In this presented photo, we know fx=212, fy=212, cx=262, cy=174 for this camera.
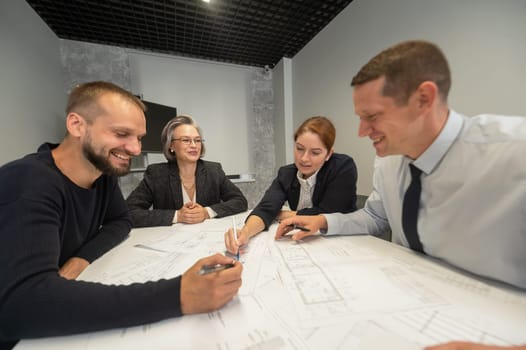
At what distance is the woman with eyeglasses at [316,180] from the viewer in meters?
1.25

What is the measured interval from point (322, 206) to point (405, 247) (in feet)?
1.64

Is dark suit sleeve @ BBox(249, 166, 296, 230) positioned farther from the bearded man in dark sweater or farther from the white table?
the bearded man in dark sweater

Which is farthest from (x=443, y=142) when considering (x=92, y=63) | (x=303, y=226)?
(x=92, y=63)

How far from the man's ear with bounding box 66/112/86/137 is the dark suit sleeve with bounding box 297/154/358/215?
1041 mm

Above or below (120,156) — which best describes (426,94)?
above

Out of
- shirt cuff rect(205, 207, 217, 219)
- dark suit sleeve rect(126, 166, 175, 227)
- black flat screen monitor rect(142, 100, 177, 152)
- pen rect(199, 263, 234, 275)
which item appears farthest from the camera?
black flat screen monitor rect(142, 100, 177, 152)

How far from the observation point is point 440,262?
0.66 m

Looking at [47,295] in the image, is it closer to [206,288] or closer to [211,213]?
[206,288]

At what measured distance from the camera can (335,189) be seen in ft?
4.14

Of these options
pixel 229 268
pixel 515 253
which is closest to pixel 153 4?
pixel 229 268

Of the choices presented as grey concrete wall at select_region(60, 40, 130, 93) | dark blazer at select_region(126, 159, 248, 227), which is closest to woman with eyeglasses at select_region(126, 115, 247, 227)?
dark blazer at select_region(126, 159, 248, 227)

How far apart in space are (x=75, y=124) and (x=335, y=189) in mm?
1235

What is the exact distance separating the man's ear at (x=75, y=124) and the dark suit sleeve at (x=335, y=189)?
1.04 meters

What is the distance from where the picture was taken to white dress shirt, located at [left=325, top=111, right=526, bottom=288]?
532 millimetres
